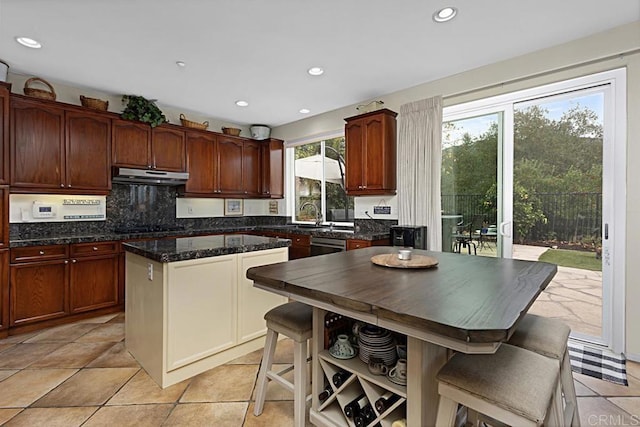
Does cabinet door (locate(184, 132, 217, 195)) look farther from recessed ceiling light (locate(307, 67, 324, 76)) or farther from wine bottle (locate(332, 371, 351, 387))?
wine bottle (locate(332, 371, 351, 387))

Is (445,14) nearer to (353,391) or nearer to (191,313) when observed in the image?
(353,391)

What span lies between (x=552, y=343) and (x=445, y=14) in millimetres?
2229

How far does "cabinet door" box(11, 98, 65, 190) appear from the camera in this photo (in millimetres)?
3107

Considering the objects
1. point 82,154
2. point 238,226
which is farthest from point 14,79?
point 238,226

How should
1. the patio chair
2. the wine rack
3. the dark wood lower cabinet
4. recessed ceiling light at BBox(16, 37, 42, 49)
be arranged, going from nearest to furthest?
the wine rack → recessed ceiling light at BBox(16, 37, 42, 49) → the dark wood lower cabinet → the patio chair

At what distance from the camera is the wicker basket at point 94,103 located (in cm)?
354

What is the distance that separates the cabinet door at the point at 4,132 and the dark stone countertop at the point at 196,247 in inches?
63.9

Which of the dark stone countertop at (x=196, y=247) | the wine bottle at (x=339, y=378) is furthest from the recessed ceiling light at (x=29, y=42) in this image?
the wine bottle at (x=339, y=378)

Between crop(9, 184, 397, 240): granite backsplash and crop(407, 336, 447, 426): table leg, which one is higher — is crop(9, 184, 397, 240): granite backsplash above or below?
above

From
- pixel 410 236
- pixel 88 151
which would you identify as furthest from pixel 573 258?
pixel 88 151

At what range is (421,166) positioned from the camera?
3547 millimetres

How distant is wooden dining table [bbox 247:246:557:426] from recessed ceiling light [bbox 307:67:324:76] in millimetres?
2231

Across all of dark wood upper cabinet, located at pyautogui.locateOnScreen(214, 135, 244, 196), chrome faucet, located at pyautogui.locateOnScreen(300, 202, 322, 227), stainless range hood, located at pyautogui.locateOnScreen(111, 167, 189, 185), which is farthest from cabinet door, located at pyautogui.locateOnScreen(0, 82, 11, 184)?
chrome faucet, located at pyautogui.locateOnScreen(300, 202, 322, 227)

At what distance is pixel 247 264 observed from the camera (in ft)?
8.28
